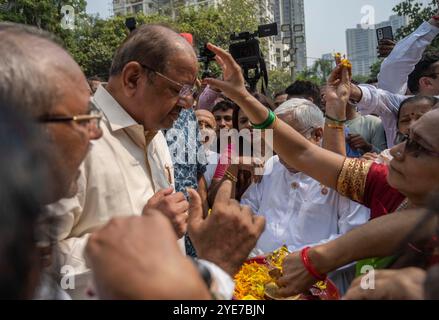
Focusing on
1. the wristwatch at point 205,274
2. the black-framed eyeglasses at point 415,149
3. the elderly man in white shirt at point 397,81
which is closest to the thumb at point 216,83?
the black-framed eyeglasses at point 415,149

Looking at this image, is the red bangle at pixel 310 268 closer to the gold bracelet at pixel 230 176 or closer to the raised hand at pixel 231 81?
the raised hand at pixel 231 81

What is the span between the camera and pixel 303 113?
9.26ft

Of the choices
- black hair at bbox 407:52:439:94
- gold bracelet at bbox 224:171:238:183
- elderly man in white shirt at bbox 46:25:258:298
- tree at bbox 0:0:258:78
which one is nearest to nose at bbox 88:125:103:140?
elderly man in white shirt at bbox 46:25:258:298

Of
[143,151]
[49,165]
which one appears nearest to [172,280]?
[49,165]

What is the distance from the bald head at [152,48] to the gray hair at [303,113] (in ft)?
3.06

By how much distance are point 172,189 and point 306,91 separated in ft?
12.1

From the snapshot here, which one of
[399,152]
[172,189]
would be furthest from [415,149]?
[172,189]

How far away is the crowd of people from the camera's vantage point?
78cm

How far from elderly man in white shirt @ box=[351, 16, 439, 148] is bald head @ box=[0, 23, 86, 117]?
2.84m

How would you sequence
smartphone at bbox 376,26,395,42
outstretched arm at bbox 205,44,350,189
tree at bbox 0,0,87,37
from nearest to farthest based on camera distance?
outstretched arm at bbox 205,44,350,189, smartphone at bbox 376,26,395,42, tree at bbox 0,0,87,37

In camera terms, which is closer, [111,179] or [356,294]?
[356,294]

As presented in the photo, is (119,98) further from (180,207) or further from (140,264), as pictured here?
(140,264)

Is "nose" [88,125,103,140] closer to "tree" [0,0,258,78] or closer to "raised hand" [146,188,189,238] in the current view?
"raised hand" [146,188,189,238]

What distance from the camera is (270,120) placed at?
7.29ft
